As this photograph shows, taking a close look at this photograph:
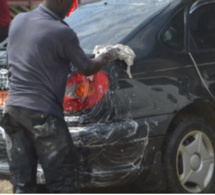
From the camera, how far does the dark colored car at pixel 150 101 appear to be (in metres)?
3.92

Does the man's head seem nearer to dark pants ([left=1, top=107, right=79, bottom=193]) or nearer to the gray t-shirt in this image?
the gray t-shirt

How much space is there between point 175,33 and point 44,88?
1.47 meters

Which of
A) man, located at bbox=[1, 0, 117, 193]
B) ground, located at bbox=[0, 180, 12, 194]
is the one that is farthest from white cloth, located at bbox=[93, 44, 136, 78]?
ground, located at bbox=[0, 180, 12, 194]

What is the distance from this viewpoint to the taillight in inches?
154

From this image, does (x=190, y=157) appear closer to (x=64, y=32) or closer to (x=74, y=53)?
(x=74, y=53)

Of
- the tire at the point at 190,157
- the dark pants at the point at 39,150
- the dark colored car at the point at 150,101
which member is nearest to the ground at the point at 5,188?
the dark colored car at the point at 150,101

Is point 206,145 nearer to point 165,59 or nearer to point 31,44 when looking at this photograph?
point 165,59

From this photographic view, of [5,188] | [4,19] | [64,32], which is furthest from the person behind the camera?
[4,19]

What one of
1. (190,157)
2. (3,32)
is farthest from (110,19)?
(3,32)

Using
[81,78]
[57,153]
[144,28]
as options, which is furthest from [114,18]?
[57,153]

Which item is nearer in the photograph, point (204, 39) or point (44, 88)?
point (44, 88)

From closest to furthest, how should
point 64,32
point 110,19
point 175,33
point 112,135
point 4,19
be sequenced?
point 64,32 → point 112,135 → point 175,33 → point 110,19 → point 4,19

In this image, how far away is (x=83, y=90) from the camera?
3.92 m

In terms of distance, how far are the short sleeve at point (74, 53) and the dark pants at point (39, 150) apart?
39 centimetres
